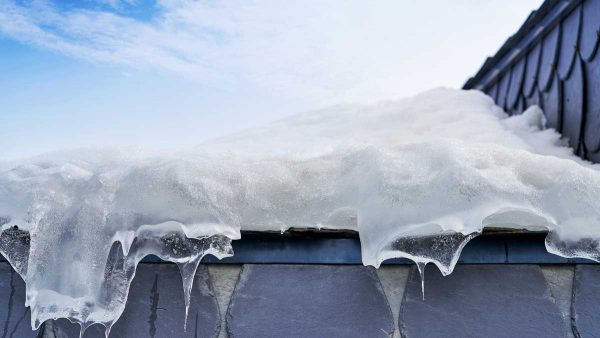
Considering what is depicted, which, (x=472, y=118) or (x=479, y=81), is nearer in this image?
(x=472, y=118)

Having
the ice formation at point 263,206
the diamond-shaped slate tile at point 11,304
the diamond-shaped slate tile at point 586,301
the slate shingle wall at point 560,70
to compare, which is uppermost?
the slate shingle wall at point 560,70

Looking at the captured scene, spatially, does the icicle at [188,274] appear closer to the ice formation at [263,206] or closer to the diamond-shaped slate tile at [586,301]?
the ice formation at [263,206]

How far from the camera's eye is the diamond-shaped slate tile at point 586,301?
1.34 meters

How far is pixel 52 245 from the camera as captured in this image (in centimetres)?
137

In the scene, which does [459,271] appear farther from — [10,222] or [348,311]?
[10,222]

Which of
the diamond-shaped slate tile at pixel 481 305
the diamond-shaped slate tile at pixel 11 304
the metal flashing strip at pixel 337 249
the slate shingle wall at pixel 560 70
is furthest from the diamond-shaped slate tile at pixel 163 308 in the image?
the slate shingle wall at pixel 560 70

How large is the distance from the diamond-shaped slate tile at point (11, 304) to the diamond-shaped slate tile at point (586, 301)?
1593 millimetres

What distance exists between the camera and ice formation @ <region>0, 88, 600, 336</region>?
1233 millimetres

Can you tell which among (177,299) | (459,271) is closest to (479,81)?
(459,271)

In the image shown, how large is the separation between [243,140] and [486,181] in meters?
1.71

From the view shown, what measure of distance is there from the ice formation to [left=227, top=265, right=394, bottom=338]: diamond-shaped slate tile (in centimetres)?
14

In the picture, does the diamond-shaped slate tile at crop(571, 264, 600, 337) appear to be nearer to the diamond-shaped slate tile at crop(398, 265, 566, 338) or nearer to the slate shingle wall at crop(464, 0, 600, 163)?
the diamond-shaped slate tile at crop(398, 265, 566, 338)

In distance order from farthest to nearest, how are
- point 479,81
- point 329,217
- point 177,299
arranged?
point 479,81
point 177,299
point 329,217

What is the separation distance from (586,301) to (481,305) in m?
0.28
